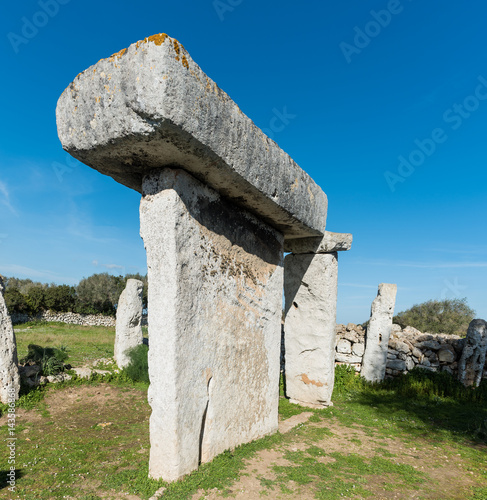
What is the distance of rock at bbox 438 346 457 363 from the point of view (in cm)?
780

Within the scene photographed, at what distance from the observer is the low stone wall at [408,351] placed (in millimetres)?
7855

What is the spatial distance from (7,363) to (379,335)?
7.24 metres

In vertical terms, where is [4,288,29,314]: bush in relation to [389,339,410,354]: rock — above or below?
above

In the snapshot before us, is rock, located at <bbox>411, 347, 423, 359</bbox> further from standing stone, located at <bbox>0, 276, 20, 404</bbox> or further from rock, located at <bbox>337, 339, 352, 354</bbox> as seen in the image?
standing stone, located at <bbox>0, 276, 20, 404</bbox>

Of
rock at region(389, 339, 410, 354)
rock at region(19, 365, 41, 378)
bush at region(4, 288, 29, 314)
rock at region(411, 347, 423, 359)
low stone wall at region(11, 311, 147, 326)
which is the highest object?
bush at region(4, 288, 29, 314)

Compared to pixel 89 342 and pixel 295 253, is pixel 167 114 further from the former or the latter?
pixel 89 342

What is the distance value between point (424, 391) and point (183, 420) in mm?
6090

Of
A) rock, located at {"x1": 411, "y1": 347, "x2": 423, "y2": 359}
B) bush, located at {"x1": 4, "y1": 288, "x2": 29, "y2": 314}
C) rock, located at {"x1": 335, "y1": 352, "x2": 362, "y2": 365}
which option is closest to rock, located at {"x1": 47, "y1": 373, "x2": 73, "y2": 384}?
rock, located at {"x1": 335, "y1": 352, "x2": 362, "y2": 365}

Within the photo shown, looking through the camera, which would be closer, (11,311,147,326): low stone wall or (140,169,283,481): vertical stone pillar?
(140,169,283,481): vertical stone pillar

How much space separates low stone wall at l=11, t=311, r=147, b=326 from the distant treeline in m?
0.33

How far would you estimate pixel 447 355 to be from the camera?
25.7 feet

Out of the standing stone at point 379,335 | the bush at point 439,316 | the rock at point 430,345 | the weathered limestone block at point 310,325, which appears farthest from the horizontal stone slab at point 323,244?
the bush at point 439,316

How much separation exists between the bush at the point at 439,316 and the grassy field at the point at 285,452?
1219cm

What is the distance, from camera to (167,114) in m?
2.38
